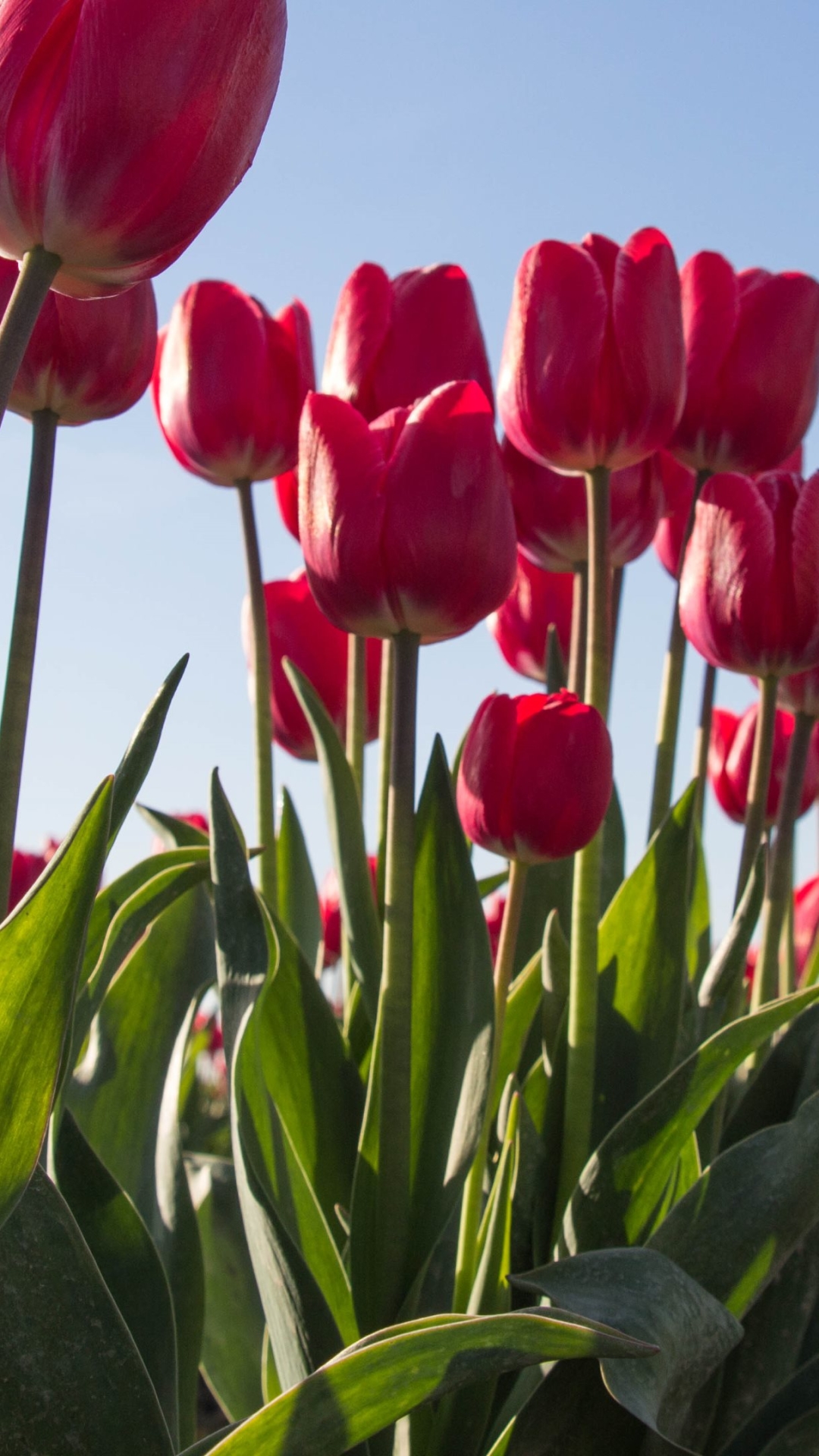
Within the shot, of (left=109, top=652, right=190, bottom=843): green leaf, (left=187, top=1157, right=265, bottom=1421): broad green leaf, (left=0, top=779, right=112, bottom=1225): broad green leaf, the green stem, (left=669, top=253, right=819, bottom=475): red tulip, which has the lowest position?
(left=187, top=1157, right=265, bottom=1421): broad green leaf

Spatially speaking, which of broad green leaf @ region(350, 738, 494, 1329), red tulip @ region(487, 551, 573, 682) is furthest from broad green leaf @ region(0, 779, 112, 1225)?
red tulip @ region(487, 551, 573, 682)

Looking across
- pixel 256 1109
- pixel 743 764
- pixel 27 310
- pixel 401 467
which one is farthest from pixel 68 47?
pixel 743 764

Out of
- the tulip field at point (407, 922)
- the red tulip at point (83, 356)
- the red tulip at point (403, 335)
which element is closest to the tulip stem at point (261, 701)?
the tulip field at point (407, 922)

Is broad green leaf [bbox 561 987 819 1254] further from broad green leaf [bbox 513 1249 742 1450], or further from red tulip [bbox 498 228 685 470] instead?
red tulip [bbox 498 228 685 470]

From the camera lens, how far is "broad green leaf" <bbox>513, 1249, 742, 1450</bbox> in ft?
1.61

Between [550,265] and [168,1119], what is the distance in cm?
59

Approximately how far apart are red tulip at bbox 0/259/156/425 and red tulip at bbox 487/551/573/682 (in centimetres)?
49

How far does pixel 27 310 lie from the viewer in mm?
401

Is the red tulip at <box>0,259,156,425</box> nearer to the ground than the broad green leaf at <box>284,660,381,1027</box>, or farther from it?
farther from it

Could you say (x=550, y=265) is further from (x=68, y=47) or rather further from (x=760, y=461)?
(x=68, y=47)

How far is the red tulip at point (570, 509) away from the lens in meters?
0.88

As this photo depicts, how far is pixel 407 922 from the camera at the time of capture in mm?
617

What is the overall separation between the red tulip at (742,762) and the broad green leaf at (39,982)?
0.78 m

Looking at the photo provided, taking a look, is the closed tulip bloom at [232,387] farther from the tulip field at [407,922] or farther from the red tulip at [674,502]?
the red tulip at [674,502]
